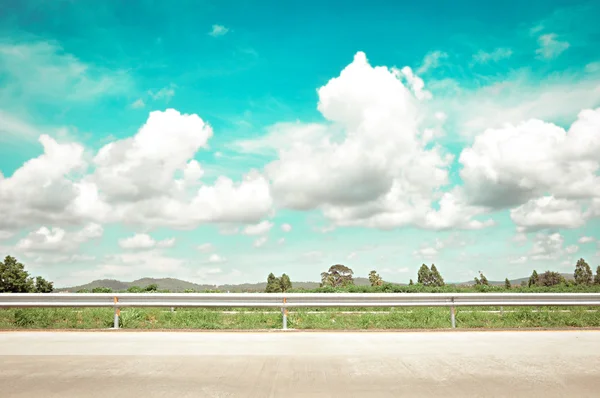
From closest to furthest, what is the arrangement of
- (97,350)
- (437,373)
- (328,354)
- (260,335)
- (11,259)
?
1. (437,373)
2. (328,354)
3. (97,350)
4. (260,335)
5. (11,259)

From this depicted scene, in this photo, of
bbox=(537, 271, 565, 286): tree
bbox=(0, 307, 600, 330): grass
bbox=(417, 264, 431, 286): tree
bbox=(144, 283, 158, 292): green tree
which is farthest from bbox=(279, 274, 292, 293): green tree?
bbox=(0, 307, 600, 330): grass

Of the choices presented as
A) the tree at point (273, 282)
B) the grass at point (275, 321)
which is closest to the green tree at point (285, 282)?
the tree at point (273, 282)

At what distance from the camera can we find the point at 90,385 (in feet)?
20.9

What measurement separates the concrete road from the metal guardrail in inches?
59.2

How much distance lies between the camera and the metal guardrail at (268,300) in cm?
1209

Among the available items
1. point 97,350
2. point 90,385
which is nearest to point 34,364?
point 97,350

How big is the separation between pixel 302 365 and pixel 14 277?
95.1m

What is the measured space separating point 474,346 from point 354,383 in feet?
12.9

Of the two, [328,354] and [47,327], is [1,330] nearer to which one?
[47,327]

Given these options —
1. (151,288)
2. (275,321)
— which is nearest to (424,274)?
(151,288)

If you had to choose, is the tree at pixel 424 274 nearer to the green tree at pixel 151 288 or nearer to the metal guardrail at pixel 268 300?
the green tree at pixel 151 288

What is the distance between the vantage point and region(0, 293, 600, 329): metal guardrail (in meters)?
12.1

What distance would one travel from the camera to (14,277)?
8538 centimetres

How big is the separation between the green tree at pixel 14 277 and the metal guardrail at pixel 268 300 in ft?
279
